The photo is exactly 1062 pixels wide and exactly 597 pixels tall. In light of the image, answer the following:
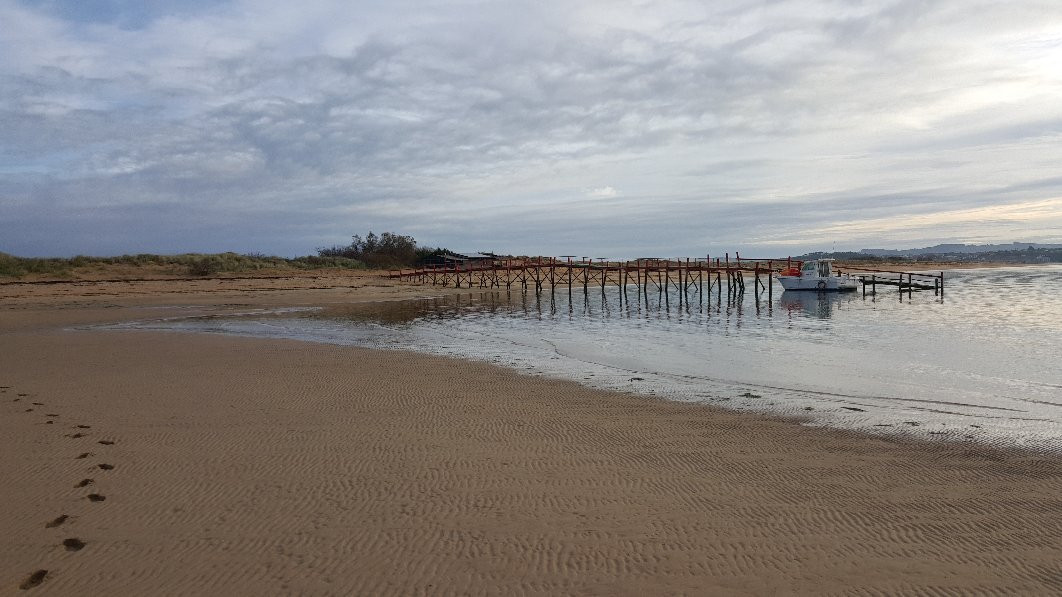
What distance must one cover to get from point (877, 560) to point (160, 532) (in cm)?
485

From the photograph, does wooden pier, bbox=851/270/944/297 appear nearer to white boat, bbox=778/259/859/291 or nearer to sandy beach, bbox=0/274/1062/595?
white boat, bbox=778/259/859/291

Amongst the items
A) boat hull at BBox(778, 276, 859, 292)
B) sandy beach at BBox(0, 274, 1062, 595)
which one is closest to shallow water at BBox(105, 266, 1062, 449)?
sandy beach at BBox(0, 274, 1062, 595)

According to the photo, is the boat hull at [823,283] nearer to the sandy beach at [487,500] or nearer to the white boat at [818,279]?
the white boat at [818,279]

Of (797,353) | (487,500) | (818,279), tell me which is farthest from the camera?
(818,279)

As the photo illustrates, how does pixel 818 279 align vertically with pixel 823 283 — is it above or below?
above

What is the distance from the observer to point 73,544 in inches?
169

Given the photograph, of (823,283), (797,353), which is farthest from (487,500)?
(823,283)

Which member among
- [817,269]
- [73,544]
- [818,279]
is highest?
[817,269]

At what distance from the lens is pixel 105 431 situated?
24.1 ft

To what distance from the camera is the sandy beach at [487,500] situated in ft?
13.0

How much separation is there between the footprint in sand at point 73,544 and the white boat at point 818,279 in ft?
163

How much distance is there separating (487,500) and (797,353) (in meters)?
12.7

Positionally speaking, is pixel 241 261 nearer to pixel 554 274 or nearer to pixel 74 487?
pixel 554 274

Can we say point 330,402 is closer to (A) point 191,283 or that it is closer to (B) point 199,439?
(B) point 199,439
